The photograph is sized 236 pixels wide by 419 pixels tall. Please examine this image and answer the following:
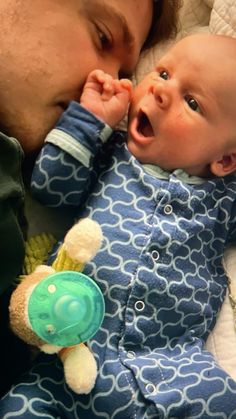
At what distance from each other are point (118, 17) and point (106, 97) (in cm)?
19

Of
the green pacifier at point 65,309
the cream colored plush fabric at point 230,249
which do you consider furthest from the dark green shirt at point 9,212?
the cream colored plush fabric at point 230,249

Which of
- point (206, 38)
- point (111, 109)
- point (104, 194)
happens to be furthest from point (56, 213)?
point (206, 38)

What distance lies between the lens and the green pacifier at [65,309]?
0.73m

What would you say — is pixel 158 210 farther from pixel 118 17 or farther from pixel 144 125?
pixel 118 17

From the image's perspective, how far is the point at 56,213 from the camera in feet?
3.68

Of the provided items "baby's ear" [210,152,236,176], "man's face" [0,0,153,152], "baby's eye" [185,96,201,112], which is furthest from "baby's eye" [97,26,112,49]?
"baby's ear" [210,152,236,176]

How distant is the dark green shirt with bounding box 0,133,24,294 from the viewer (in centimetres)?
85

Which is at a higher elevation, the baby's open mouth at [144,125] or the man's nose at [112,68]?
the man's nose at [112,68]

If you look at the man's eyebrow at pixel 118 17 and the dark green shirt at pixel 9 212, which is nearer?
the dark green shirt at pixel 9 212

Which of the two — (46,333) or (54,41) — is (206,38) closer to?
(54,41)

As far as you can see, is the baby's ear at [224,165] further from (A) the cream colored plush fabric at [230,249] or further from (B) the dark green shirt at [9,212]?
(B) the dark green shirt at [9,212]

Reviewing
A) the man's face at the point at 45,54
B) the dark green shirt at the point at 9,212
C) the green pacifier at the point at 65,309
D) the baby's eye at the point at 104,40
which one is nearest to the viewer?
the green pacifier at the point at 65,309

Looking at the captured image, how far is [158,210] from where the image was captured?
40.7 inches

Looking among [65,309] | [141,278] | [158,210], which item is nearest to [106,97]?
[158,210]
